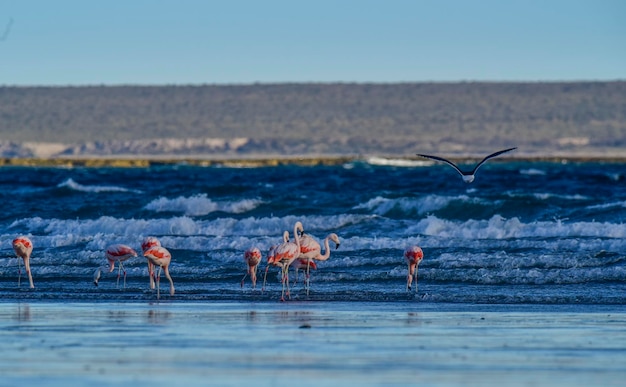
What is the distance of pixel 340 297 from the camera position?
16.2 metres

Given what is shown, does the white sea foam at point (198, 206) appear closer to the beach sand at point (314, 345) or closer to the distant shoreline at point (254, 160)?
the beach sand at point (314, 345)

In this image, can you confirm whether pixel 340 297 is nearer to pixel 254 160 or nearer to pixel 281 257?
pixel 281 257

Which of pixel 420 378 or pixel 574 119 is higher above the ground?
pixel 574 119

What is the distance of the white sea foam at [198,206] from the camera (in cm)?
3397

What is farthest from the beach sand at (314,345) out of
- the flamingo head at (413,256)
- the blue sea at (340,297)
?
the flamingo head at (413,256)

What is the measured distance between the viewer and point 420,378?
30.1 ft

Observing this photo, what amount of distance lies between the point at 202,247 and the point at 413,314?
1077 cm

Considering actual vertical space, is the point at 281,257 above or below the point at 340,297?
above

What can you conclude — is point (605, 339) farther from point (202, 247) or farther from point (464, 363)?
point (202, 247)

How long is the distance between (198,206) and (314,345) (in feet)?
77.9

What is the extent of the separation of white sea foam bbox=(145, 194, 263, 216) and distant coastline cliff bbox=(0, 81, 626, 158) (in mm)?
84536

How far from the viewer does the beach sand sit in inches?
364

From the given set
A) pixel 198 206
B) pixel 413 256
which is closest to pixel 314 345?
pixel 413 256

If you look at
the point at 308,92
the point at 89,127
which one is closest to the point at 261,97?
the point at 308,92
